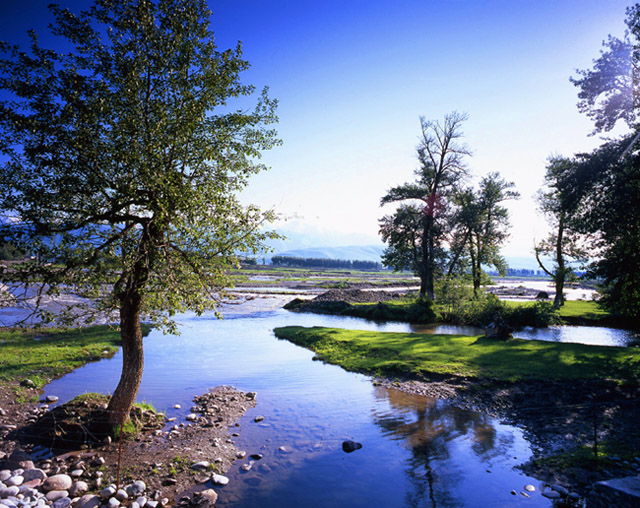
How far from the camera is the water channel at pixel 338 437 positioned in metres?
9.55

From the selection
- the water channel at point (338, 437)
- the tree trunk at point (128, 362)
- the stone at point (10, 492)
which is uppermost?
the tree trunk at point (128, 362)

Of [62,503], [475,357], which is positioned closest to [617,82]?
[475,357]

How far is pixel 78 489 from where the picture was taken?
29.0ft

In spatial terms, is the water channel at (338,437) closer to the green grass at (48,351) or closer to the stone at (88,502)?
the green grass at (48,351)

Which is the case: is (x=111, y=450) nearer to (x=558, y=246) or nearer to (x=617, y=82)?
(x=617, y=82)

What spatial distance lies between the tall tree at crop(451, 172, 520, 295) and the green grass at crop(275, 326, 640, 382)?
25840 millimetres

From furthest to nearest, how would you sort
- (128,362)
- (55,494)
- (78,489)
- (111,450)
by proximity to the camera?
(128,362) < (111,450) < (78,489) < (55,494)

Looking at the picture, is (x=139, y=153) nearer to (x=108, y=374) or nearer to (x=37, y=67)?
(x=37, y=67)

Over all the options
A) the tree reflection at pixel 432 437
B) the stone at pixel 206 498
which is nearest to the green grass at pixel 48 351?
the stone at pixel 206 498

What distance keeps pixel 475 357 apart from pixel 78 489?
2038cm

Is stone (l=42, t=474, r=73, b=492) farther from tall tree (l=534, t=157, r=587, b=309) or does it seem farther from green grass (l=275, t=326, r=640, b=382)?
tall tree (l=534, t=157, r=587, b=309)

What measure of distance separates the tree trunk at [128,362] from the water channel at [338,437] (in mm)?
2977

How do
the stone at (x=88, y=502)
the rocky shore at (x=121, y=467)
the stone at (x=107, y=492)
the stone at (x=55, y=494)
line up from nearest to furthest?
1. the stone at (x=88, y=502)
2. the stone at (x=55, y=494)
3. the rocky shore at (x=121, y=467)
4. the stone at (x=107, y=492)

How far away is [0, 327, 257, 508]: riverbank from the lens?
8969 millimetres
